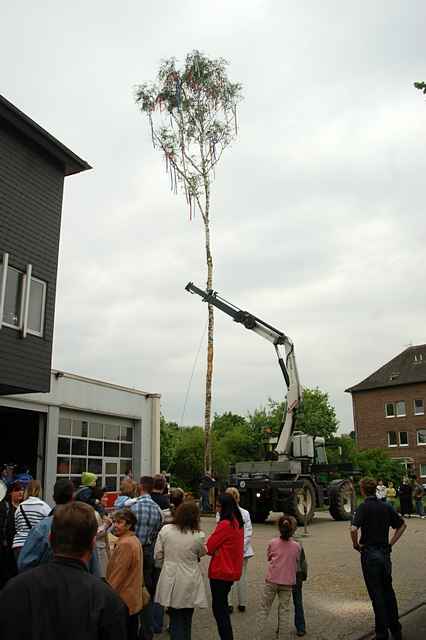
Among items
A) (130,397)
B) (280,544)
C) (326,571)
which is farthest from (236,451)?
(280,544)

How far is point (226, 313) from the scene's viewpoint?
23078 millimetres

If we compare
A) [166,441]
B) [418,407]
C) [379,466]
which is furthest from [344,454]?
[166,441]

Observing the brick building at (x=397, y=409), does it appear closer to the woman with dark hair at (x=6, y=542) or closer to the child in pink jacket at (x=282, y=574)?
the child in pink jacket at (x=282, y=574)

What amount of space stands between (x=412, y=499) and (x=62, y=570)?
81.4 ft

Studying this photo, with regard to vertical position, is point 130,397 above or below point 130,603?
above

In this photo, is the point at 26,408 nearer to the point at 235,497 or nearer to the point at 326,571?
the point at 326,571

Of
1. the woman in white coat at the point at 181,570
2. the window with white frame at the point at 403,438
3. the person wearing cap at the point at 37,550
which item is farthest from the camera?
the window with white frame at the point at 403,438

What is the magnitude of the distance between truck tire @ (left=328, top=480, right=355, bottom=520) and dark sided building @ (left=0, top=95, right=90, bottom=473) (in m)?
10.9

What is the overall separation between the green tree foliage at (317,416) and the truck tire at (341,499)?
34960mm

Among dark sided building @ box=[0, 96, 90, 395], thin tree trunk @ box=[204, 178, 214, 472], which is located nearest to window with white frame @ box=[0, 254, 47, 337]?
dark sided building @ box=[0, 96, 90, 395]

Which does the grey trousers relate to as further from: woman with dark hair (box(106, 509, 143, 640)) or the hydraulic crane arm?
the hydraulic crane arm

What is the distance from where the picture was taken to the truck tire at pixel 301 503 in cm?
1870

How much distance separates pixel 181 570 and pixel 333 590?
475cm

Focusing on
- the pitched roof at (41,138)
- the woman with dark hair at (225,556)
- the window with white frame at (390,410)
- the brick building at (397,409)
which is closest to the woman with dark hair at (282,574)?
the woman with dark hair at (225,556)
